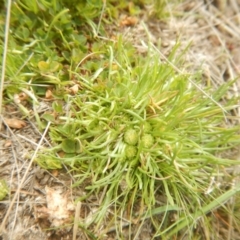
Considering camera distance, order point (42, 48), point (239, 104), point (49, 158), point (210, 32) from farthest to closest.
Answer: point (210, 32) < point (239, 104) < point (42, 48) < point (49, 158)

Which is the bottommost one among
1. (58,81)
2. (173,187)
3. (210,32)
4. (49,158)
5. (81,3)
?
(49,158)

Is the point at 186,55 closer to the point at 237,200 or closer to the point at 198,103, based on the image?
the point at 198,103

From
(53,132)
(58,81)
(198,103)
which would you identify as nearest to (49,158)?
(53,132)

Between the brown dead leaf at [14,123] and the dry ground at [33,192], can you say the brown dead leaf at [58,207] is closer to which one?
the dry ground at [33,192]

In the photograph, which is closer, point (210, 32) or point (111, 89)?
point (111, 89)

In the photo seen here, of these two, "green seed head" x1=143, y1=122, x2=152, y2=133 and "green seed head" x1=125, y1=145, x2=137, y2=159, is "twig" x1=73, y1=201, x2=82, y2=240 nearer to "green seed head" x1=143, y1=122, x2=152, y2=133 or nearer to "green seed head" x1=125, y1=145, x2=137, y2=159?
"green seed head" x1=125, y1=145, x2=137, y2=159

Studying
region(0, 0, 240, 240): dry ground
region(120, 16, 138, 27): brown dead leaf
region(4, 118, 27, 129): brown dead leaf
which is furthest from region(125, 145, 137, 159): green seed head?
region(120, 16, 138, 27): brown dead leaf

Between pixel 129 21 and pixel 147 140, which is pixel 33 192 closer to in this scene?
pixel 147 140

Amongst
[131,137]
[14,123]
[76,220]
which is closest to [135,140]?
[131,137]

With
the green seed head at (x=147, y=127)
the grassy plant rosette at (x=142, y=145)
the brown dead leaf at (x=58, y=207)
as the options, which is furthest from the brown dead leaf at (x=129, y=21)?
the brown dead leaf at (x=58, y=207)
